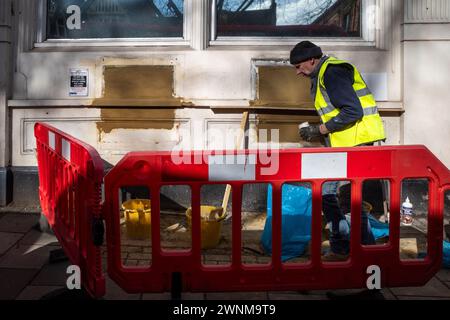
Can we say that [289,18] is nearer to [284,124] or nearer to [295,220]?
[284,124]

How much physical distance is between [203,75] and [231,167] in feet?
10.4

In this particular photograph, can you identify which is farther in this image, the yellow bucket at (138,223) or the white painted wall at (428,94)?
the white painted wall at (428,94)

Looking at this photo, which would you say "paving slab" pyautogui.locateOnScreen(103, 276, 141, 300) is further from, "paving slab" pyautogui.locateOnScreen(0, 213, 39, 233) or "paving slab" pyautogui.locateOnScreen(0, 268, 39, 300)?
"paving slab" pyautogui.locateOnScreen(0, 213, 39, 233)

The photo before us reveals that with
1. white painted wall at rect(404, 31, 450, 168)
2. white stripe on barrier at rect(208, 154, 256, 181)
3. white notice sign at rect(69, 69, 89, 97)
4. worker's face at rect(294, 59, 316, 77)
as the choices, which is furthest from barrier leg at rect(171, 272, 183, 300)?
white painted wall at rect(404, 31, 450, 168)

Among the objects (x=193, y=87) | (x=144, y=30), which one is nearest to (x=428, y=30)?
(x=193, y=87)

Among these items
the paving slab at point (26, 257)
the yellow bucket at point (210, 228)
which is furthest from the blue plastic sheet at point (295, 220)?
the paving slab at point (26, 257)

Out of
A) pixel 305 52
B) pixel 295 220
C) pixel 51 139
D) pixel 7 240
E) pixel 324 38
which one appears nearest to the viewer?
pixel 51 139

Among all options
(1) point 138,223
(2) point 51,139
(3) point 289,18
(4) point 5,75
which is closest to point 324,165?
(2) point 51,139

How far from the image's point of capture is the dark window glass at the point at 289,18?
5.93 meters

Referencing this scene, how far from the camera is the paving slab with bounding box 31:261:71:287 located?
146 inches

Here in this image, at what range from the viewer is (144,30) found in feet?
19.7

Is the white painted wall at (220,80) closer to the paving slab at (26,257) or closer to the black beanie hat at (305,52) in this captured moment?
the paving slab at (26,257)

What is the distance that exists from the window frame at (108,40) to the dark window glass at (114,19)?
6cm

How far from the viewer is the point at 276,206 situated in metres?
2.84
